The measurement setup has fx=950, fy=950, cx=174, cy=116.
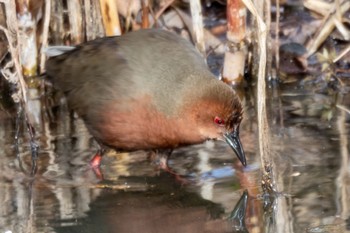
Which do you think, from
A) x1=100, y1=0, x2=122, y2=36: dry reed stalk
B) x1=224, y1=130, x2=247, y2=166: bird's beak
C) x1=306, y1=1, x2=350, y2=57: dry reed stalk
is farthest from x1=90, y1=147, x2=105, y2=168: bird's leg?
x1=306, y1=1, x2=350, y2=57: dry reed stalk

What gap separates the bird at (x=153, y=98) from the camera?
614 centimetres

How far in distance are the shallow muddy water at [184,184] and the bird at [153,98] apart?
10.6 inches

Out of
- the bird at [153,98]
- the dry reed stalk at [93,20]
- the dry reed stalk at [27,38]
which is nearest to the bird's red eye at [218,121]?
the bird at [153,98]

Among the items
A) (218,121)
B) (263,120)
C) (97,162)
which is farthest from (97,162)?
(263,120)

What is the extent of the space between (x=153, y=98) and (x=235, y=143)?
24.5 inches

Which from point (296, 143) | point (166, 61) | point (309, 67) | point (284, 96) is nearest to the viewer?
point (166, 61)

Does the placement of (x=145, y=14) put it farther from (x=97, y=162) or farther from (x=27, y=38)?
(x=97, y=162)

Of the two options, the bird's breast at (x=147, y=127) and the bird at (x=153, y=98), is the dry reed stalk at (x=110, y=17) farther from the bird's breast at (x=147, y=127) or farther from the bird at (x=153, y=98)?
the bird's breast at (x=147, y=127)

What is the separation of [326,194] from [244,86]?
2.92 metres

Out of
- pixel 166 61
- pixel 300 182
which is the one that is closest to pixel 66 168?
pixel 166 61

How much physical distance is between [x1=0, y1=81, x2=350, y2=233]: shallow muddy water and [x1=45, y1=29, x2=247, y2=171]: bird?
0.27 metres

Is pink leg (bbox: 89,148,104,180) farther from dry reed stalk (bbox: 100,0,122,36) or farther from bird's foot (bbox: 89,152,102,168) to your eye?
dry reed stalk (bbox: 100,0,122,36)

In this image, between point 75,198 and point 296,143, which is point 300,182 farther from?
point 75,198

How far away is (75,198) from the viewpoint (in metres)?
6.09
